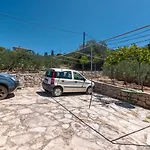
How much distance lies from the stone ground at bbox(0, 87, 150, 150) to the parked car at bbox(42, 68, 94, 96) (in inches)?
72.1

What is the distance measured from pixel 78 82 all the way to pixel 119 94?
8.36 ft

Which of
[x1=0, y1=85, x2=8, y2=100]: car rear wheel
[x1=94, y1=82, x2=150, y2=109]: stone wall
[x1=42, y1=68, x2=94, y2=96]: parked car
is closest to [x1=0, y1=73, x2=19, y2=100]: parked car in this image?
[x1=0, y1=85, x2=8, y2=100]: car rear wheel

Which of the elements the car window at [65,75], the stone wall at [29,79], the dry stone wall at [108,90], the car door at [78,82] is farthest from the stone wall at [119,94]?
the stone wall at [29,79]

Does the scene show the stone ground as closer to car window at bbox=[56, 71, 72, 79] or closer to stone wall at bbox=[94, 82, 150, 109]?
stone wall at bbox=[94, 82, 150, 109]

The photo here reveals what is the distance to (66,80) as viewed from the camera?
7.06 metres

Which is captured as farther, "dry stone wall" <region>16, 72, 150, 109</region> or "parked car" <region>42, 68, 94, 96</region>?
"parked car" <region>42, 68, 94, 96</region>

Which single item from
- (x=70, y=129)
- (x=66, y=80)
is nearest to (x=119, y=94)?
(x=66, y=80)

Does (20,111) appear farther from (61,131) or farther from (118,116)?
(118,116)

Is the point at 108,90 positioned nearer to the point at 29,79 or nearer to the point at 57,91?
the point at 57,91

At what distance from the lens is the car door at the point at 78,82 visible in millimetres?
7398

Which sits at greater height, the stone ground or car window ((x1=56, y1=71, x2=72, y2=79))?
car window ((x1=56, y1=71, x2=72, y2=79))

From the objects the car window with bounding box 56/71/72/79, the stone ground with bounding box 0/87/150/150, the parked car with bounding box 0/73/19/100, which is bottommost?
the stone ground with bounding box 0/87/150/150

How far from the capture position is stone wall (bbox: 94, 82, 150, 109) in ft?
19.4

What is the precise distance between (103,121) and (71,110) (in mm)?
1386
